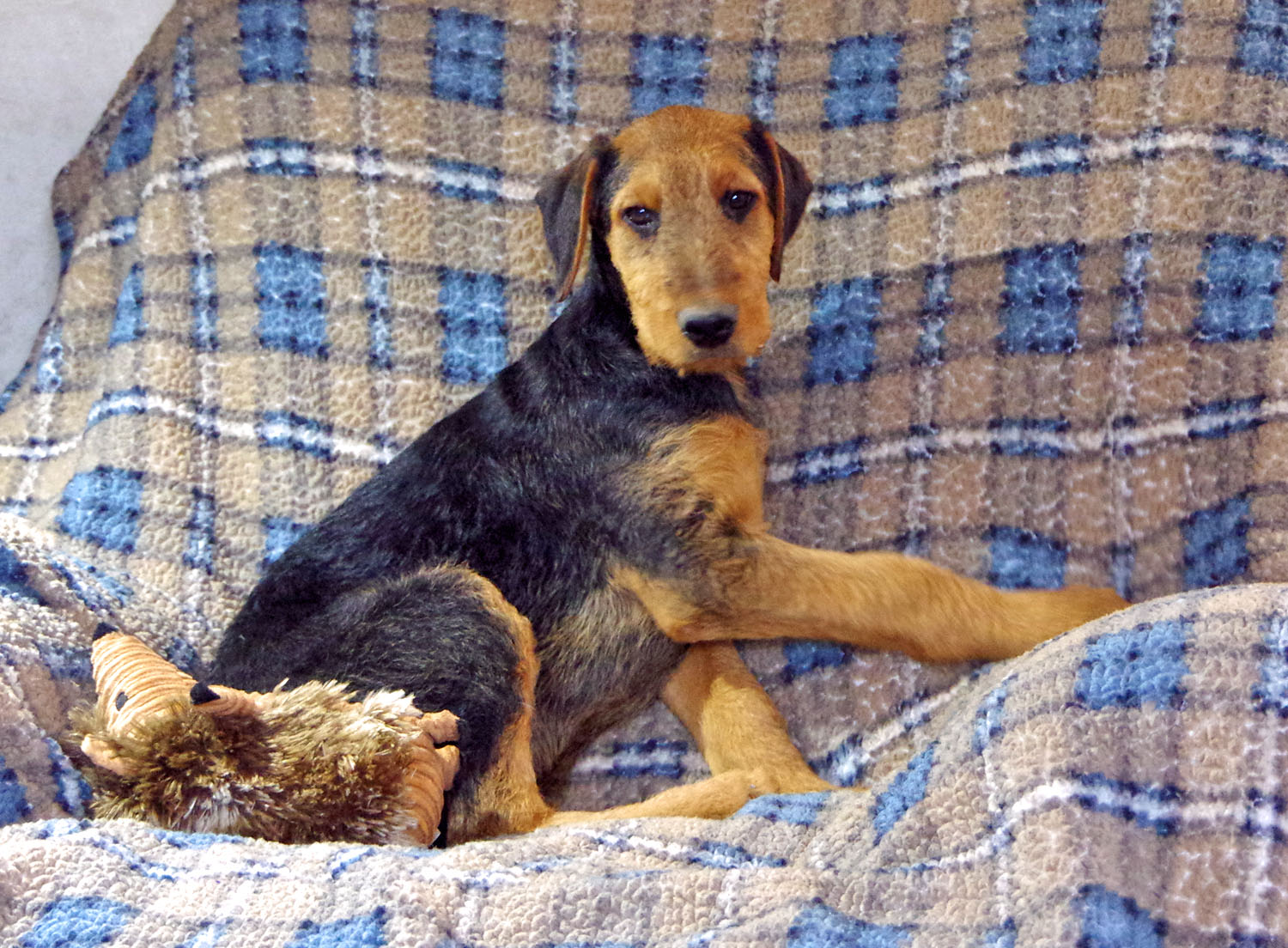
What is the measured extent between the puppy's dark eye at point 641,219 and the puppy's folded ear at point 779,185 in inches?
14.3

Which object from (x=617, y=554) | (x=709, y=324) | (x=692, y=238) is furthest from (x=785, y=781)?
(x=692, y=238)

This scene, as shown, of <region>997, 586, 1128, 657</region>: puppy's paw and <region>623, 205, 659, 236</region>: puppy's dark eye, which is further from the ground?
<region>623, 205, 659, 236</region>: puppy's dark eye

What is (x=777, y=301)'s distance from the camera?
3641 millimetres

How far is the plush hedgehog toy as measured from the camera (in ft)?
7.98

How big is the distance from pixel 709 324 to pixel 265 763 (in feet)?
4.60

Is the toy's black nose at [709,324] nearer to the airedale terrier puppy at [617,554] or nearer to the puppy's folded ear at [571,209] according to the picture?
the airedale terrier puppy at [617,554]

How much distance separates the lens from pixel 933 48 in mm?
3557

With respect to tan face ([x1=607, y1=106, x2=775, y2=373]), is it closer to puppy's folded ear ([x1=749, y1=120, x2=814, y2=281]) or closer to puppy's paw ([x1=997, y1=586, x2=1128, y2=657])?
puppy's folded ear ([x1=749, y1=120, x2=814, y2=281])

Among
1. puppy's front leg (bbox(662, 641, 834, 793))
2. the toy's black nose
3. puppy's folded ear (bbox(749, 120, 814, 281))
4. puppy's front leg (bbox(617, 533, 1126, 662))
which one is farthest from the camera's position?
puppy's folded ear (bbox(749, 120, 814, 281))

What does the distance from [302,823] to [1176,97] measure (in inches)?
120

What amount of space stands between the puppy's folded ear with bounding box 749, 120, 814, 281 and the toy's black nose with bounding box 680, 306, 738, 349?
47 centimetres

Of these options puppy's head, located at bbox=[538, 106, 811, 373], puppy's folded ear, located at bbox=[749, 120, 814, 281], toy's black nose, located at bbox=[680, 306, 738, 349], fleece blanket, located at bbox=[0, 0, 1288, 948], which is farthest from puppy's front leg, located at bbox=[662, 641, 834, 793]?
puppy's folded ear, located at bbox=[749, 120, 814, 281]

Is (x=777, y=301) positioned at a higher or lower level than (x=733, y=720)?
higher

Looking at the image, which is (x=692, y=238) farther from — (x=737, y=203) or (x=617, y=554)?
(x=617, y=554)
